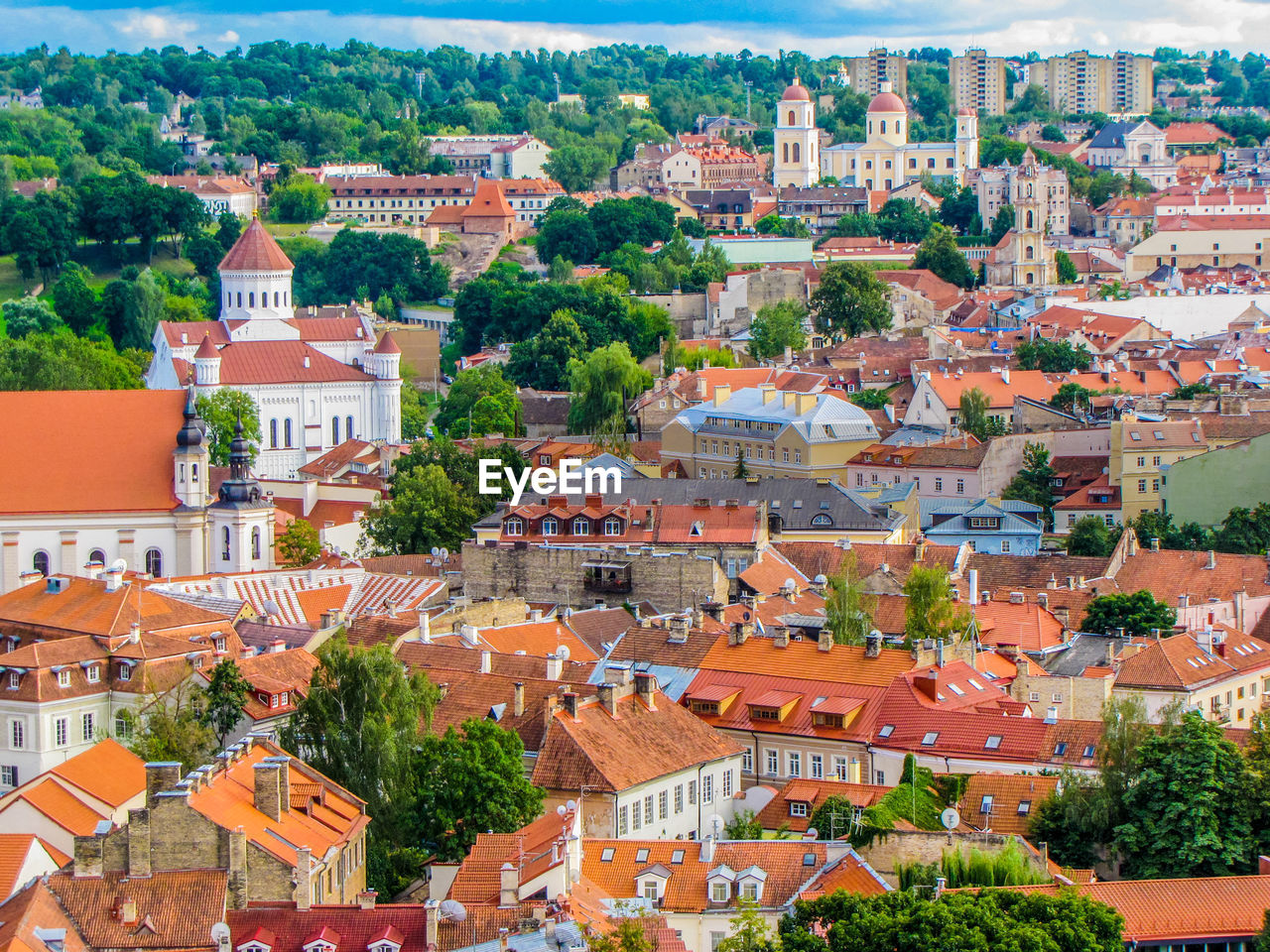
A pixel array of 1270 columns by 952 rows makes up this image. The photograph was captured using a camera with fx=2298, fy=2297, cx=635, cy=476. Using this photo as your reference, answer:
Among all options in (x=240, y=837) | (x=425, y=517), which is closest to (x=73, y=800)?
(x=240, y=837)

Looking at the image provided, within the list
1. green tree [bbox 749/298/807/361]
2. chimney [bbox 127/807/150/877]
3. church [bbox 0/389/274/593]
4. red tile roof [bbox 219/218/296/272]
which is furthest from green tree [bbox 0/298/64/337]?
chimney [bbox 127/807/150/877]

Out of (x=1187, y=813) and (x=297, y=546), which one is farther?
(x=297, y=546)

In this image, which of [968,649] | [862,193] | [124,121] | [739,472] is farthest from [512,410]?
[124,121]

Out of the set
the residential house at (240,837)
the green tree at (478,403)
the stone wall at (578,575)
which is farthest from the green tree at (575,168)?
the residential house at (240,837)

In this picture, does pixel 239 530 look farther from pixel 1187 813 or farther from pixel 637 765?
pixel 1187 813

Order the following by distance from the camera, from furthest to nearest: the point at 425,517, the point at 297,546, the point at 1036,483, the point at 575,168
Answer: the point at 575,168 < the point at 1036,483 < the point at 425,517 < the point at 297,546

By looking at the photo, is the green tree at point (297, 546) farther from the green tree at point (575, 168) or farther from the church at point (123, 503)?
the green tree at point (575, 168)
